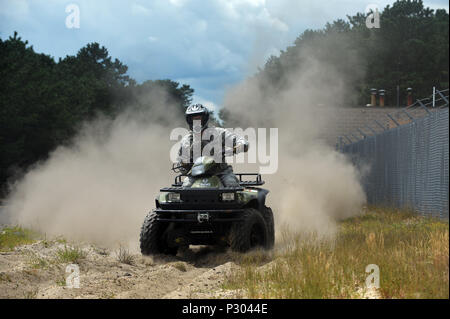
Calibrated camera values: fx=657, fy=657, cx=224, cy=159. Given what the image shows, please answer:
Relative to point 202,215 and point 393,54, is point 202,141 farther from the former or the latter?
point 393,54

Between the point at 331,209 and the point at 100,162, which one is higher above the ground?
the point at 100,162

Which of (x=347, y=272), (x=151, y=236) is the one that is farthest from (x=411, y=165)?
(x=347, y=272)

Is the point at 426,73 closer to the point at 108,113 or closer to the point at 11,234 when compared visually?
the point at 108,113

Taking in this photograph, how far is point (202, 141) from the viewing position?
11.7 metres

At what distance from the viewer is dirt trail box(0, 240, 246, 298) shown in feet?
27.0

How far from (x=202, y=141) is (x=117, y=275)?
10.2 ft

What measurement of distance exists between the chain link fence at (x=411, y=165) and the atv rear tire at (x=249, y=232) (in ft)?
9.86

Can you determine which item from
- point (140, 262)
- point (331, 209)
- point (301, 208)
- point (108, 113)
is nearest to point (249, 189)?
point (140, 262)

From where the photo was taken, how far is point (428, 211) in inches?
587

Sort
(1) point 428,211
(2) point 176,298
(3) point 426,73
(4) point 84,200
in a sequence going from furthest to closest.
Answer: (3) point 426,73 → (4) point 84,200 → (1) point 428,211 → (2) point 176,298

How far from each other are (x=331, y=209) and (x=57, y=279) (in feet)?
45.1

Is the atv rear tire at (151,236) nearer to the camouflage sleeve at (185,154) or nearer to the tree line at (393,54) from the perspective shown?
the camouflage sleeve at (185,154)

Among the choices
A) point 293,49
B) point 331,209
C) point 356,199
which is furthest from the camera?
point 293,49

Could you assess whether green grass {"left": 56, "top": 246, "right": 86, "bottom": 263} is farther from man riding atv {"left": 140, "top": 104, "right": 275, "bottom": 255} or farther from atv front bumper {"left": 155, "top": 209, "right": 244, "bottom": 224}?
atv front bumper {"left": 155, "top": 209, "right": 244, "bottom": 224}
